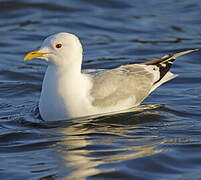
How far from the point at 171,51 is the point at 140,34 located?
5.38 feet

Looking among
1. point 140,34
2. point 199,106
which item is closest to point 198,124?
point 199,106

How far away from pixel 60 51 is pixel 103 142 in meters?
1.49

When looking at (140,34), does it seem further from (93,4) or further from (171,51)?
(93,4)

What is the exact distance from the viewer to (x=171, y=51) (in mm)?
12641

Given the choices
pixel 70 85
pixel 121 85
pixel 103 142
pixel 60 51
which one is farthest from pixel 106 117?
pixel 60 51

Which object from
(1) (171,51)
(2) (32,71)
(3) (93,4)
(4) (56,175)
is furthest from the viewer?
(3) (93,4)

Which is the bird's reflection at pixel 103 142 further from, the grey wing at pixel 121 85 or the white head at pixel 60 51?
the white head at pixel 60 51

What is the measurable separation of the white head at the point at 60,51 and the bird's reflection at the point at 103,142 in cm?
87

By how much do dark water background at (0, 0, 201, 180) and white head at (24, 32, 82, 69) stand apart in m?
0.86

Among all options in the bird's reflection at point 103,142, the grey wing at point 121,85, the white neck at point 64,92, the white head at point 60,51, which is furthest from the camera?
the grey wing at point 121,85

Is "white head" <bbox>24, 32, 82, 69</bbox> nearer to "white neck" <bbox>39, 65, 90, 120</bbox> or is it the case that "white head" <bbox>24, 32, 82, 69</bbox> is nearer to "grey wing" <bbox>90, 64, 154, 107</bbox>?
"white neck" <bbox>39, 65, 90, 120</bbox>

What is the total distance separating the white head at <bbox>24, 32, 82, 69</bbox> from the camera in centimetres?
765

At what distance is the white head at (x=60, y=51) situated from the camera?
7648 millimetres

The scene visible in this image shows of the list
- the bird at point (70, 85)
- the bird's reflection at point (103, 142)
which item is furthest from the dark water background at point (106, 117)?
the bird at point (70, 85)
